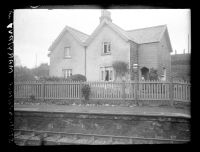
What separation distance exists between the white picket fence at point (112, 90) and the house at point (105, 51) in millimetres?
6346

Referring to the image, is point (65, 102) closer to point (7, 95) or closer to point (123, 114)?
point (123, 114)

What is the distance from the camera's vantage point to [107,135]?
207 inches

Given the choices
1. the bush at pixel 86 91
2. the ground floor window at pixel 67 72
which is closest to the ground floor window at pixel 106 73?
the ground floor window at pixel 67 72

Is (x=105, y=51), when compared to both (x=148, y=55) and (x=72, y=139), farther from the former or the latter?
(x=72, y=139)

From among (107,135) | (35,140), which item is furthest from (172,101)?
(35,140)

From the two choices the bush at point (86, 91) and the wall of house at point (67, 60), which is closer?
the bush at point (86, 91)

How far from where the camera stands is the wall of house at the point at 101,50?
586 inches

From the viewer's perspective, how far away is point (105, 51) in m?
15.7

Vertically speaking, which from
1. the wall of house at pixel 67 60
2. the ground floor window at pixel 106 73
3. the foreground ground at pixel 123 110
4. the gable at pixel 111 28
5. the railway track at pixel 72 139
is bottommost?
the railway track at pixel 72 139

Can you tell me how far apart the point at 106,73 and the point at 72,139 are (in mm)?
10646

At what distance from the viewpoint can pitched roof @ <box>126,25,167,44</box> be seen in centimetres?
1660

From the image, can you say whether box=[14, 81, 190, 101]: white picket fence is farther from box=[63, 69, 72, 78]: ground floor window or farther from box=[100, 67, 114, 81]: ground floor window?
box=[63, 69, 72, 78]: ground floor window

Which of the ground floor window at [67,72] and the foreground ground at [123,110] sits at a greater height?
the ground floor window at [67,72]

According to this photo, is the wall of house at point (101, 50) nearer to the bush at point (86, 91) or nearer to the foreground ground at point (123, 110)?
the bush at point (86, 91)
